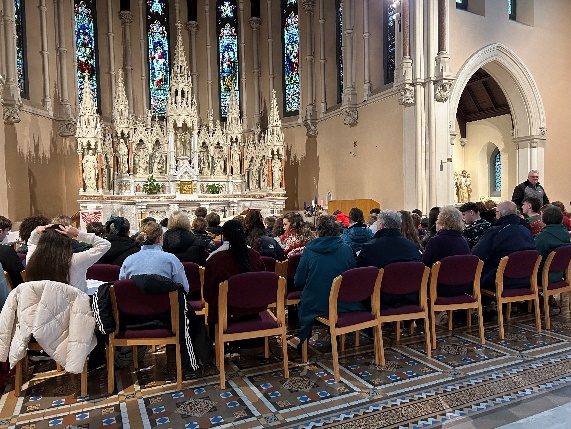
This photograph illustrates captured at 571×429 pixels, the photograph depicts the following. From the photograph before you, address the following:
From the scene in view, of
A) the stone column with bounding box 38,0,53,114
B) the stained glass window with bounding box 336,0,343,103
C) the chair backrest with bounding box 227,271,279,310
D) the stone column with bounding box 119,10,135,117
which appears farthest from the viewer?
the stone column with bounding box 119,10,135,117

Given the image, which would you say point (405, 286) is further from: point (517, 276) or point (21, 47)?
point (21, 47)

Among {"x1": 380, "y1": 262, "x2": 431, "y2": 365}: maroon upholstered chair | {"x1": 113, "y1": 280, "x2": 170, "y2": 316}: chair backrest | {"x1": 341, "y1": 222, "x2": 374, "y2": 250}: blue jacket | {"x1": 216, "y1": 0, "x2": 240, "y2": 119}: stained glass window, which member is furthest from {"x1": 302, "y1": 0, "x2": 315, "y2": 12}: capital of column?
{"x1": 113, "y1": 280, "x2": 170, "y2": 316}: chair backrest

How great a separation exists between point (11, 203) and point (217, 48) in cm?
976

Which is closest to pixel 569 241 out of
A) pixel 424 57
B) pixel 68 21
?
pixel 424 57

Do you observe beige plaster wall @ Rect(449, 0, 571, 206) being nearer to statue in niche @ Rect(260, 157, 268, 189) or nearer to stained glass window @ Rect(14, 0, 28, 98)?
statue in niche @ Rect(260, 157, 268, 189)

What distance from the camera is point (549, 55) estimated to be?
44.8 feet

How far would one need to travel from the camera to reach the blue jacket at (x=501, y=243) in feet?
15.4

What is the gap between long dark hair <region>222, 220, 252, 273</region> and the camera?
3799mm

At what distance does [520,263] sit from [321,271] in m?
2.10

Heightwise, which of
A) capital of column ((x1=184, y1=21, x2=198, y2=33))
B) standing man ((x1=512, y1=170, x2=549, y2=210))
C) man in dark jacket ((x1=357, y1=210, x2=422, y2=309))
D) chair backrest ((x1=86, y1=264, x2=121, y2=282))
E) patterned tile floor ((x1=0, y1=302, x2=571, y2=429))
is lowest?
patterned tile floor ((x1=0, y1=302, x2=571, y2=429))

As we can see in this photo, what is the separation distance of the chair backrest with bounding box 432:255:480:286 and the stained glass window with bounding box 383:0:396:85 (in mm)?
9785

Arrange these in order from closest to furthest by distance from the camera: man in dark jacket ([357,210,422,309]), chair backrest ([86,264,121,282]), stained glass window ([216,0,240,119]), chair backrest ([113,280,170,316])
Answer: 1. chair backrest ([113,280,170,316])
2. man in dark jacket ([357,210,422,309])
3. chair backrest ([86,264,121,282])
4. stained glass window ([216,0,240,119])

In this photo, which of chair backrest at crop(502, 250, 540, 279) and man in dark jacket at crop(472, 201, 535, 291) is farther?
man in dark jacket at crop(472, 201, 535, 291)

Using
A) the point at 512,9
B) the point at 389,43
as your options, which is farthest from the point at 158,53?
the point at 512,9
